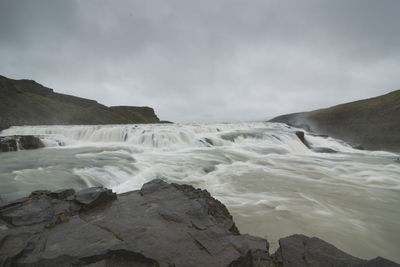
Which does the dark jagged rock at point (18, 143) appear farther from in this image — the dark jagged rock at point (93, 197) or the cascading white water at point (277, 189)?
the dark jagged rock at point (93, 197)

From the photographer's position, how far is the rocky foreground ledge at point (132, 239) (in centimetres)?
156

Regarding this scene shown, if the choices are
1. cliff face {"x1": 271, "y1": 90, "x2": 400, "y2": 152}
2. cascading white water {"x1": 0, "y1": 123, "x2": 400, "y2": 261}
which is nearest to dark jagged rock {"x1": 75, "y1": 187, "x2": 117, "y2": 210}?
cascading white water {"x1": 0, "y1": 123, "x2": 400, "y2": 261}

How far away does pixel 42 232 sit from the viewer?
1.93 metres

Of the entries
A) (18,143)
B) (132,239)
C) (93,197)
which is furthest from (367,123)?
(18,143)

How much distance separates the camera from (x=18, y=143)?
33.5 ft

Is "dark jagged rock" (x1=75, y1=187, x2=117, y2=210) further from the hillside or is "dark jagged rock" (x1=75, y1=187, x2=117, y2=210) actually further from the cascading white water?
the hillside

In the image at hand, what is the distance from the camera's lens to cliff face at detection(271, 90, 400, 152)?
1795 cm

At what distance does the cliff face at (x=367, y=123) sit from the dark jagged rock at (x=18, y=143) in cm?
2836

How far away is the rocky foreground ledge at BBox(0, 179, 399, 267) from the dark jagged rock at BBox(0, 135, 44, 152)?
10825 mm

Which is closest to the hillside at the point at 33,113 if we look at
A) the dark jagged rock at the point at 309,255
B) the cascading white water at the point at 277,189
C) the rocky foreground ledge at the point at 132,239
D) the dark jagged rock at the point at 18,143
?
the dark jagged rock at the point at 18,143

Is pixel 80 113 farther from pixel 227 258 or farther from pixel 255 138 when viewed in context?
pixel 227 258

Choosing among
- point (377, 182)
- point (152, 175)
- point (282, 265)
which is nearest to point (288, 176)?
point (377, 182)

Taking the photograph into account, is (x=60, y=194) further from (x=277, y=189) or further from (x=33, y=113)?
(x=33, y=113)

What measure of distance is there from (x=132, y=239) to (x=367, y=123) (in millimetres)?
28690
